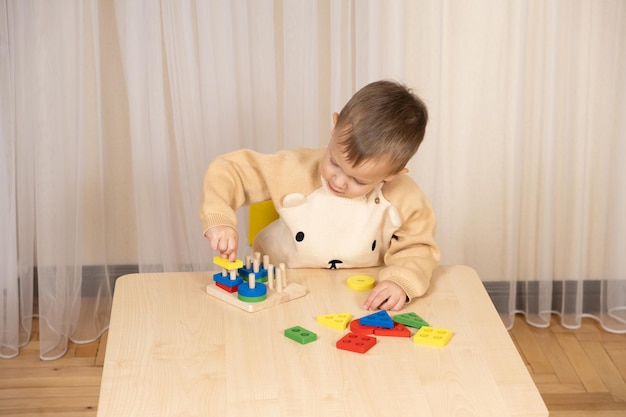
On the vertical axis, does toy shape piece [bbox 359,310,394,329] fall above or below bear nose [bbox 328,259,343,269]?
below

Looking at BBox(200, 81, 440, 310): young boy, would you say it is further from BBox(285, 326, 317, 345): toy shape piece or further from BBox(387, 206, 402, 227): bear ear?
BBox(285, 326, 317, 345): toy shape piece

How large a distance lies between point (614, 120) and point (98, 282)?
170cm

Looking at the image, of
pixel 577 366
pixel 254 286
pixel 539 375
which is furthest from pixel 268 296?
pixel 577 366

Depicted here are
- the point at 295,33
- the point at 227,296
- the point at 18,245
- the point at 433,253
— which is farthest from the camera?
the point at 18,245

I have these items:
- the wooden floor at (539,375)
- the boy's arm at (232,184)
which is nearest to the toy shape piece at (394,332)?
the boy's arm at (232,184)

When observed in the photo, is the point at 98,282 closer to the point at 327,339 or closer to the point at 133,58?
the point at 133,58

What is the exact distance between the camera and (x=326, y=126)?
7.95 feet

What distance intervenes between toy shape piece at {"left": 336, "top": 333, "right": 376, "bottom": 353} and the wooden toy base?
17 centimetres

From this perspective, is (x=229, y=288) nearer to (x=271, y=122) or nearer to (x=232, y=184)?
(x=232, y=184)

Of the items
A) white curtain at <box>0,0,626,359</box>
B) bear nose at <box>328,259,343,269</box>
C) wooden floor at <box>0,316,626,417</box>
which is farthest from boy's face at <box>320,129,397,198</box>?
→ wooden floor at <box>0,316,626,417</box>

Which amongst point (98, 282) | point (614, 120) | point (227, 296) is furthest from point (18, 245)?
point (614, 120)

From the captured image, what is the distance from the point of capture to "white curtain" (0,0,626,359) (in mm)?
2303

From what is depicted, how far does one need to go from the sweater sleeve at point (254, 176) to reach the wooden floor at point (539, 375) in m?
0.84

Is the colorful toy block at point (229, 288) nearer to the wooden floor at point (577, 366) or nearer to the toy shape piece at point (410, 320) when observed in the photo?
the toy shape piece at point (410, 320)
